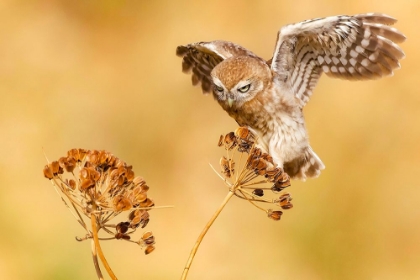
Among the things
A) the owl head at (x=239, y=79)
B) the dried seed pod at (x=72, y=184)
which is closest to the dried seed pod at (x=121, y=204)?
the dried seed pod at (x=72, y=184)

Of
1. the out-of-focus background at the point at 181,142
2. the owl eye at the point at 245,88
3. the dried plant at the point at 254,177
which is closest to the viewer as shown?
the dried plant at the point at 254,177

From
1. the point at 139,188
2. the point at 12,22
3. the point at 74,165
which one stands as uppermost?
the point at 12,22

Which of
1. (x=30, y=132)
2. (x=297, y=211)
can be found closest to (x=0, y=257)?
(x=30, y=132)

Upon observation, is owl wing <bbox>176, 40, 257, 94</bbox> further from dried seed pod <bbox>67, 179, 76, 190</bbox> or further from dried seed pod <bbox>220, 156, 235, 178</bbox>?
dried seed pod <bbox>67, 179, 76, 190</bbox>

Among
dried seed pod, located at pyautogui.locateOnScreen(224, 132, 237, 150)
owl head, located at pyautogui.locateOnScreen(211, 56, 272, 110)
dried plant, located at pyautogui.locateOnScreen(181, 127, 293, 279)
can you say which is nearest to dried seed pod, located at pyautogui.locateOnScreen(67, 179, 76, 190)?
dried plant, located at pyautogui.locateOnScreen(181, 127, 293, 279)

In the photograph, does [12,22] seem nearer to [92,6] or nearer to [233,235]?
[92,6]

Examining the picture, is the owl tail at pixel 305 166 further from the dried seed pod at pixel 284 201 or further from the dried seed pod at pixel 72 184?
the dried seed pod at pixel 72 184
